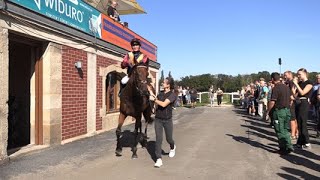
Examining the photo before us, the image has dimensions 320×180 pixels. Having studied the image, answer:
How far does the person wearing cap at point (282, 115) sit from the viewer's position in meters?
9.55

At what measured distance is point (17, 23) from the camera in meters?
8.77

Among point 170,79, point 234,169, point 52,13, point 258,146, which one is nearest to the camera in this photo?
point 234,169

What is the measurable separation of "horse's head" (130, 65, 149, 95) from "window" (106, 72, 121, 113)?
22.2ft

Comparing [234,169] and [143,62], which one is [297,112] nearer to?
[234,169]

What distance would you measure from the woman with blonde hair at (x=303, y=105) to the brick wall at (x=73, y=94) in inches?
239

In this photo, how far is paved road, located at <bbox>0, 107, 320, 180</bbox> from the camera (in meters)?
7.43

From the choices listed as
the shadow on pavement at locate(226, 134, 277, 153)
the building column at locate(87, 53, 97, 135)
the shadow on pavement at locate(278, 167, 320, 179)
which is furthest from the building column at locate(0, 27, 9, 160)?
the shadow on pavement at locate(226, 134, 277, 153)

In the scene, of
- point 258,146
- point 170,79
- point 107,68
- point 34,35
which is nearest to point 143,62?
point 170,79

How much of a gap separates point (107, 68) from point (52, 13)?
15.0 ft

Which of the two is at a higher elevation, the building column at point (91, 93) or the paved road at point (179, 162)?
the building column at point (91, 93)

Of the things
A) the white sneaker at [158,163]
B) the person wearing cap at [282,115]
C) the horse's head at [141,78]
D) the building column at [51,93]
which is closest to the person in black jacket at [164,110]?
the white sneaker at [158,163]

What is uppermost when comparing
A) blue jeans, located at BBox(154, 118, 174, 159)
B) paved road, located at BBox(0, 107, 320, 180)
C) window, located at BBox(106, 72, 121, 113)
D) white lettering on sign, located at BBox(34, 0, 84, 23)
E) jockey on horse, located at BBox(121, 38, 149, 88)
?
white lettering on sign, located at BBox(34, 0, 84, 23)

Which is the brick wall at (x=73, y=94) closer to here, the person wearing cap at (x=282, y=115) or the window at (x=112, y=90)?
the window at (x=112, y=90)

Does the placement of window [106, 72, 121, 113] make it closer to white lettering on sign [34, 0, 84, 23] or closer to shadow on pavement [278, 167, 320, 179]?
white lettering on sign [34, 0, 84, 23]
